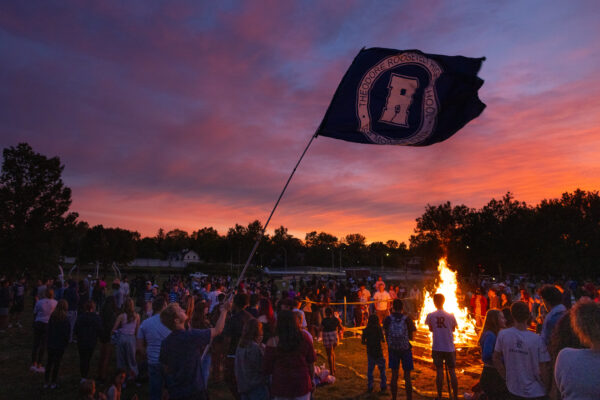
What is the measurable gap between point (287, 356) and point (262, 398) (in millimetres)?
877

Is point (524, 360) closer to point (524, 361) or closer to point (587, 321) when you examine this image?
point (524, 361)

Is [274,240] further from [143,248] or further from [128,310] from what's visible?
[128,310]

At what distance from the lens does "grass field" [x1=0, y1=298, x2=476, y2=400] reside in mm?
8367

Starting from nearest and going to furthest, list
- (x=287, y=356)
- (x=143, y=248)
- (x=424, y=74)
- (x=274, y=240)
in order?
1. (x=287, y=356)
2. (x=424, y=74)
3. (x=274, y=240)
4. (x=143, y=248)

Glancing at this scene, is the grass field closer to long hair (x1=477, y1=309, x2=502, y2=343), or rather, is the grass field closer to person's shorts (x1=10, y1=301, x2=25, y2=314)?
long hair (x1=477, y1=309, x2=502, y2=343)

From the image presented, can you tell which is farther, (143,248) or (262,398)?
(143,248)

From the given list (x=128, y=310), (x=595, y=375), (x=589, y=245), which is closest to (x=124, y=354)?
(x=128, y=310)

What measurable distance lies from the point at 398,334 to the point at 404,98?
4.75 metres

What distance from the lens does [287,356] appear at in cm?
444

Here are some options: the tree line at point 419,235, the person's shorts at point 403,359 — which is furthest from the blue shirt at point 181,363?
the tree line at point 419,235

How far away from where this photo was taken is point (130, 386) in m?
8.65

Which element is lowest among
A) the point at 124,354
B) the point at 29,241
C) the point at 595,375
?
the point at 124,354

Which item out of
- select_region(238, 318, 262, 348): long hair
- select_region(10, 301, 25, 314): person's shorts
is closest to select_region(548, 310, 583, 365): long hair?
select_region(238, 318, 262, 348): long hair

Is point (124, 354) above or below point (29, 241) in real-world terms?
below
